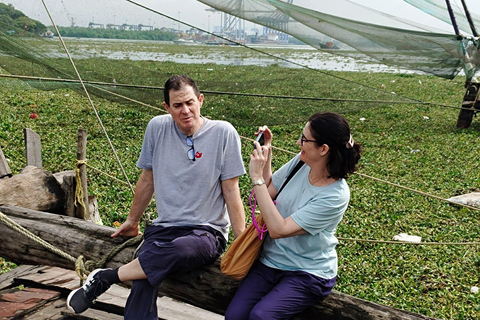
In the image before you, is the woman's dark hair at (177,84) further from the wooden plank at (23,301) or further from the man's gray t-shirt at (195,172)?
the wooden plank at (23,301)

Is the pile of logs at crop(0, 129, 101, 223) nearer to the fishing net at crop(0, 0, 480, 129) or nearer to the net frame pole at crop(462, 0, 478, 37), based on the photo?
the fishing net at crop(0, 0, 480, 129)

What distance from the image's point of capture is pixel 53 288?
12.2ft

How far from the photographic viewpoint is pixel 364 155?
749 centimetres

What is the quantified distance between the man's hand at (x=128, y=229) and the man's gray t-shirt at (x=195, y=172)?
244mm

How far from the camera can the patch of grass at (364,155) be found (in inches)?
164

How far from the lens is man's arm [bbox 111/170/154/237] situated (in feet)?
10.4

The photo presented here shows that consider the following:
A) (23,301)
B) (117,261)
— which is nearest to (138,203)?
(117,261)

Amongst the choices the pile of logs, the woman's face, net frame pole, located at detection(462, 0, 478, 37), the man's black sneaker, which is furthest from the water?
the man's black sneaker

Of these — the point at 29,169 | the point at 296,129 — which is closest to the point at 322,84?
the point at 296,129

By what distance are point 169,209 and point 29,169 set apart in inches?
73.5

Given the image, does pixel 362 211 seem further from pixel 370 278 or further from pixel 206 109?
pixel 206 109

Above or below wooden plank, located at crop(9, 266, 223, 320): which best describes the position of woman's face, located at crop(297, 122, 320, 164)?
above

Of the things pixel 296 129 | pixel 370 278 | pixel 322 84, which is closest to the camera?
pixel 370 278

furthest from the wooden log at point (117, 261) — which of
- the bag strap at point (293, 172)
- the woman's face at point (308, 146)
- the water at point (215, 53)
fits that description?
the water at point (215, 53)
